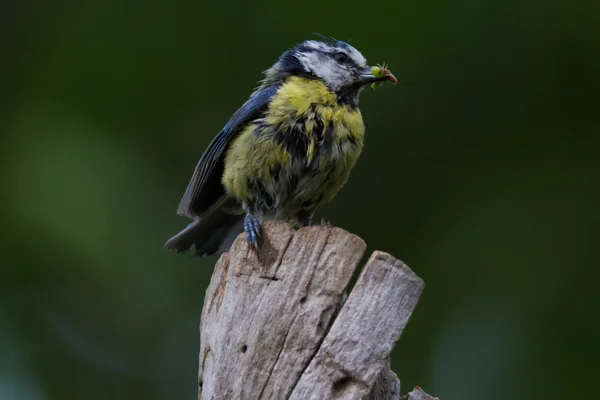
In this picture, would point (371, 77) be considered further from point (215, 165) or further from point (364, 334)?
point (364, 334)

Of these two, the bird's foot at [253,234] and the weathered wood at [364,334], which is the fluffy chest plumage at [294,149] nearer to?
the bird's foot at [253,234]

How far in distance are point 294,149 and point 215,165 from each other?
1.48ft

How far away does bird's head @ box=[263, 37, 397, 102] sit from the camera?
3.91 metres

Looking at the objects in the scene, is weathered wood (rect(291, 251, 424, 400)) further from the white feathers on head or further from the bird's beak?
the bird's beak

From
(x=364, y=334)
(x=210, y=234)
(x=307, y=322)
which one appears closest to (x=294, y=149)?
(x=210, y=234)

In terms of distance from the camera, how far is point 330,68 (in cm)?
398

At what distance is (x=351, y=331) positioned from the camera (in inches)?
104

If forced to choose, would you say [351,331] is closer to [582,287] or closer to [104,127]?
[582,287]

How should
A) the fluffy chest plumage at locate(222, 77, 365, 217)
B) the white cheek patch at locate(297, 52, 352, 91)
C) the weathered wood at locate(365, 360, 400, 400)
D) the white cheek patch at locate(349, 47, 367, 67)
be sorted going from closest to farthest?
the weathered wood at locate(365, 360, 400, 400), the fluffy chest plumage at locate(222, 77, 365, 217), the white cheek patch at locate(297, 52, 352, 91), the white cheek patch at locate(349, 47, 367, 67)

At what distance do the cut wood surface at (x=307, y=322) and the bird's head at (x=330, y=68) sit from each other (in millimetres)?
1151

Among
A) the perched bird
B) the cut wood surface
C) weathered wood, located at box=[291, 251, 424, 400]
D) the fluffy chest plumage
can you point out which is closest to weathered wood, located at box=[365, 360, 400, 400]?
the cut wood surface

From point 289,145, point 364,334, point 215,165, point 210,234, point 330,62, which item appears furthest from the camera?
point 210,234

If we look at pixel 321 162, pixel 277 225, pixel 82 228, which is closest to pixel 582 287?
pixel 321 162

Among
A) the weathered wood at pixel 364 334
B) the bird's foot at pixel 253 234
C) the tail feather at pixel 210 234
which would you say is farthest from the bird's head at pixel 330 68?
the weathered wood at pixel 364 334
